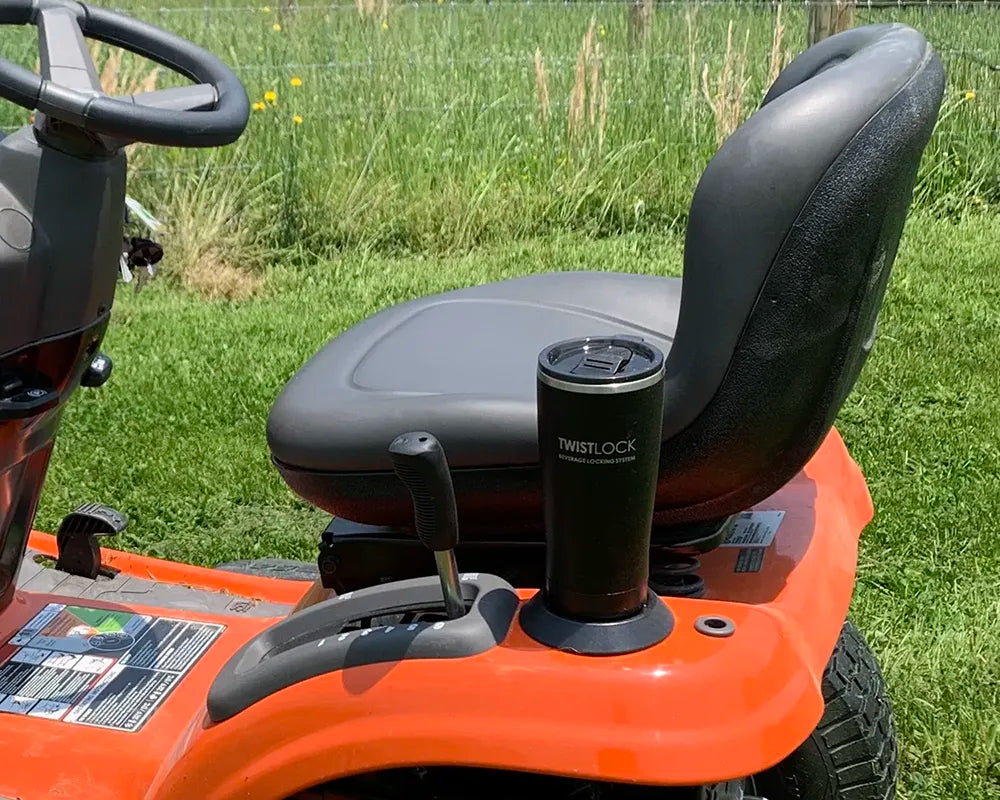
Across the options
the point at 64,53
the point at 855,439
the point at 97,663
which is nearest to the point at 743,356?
the point at 64,53

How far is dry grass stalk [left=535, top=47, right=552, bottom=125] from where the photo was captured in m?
5.27

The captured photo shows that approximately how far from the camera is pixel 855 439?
3.22 meters

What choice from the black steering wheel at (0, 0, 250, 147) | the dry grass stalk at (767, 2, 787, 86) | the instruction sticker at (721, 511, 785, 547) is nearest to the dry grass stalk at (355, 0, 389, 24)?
the dry grass stalk at (767, 2, 787, 86)

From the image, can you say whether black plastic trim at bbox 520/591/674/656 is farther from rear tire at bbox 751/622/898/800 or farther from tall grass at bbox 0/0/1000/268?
tall grass at bbox 0/0/1000/268

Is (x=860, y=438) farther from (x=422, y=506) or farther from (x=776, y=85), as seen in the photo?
(x=422, y=506)

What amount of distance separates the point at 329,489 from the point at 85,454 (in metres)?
2.00

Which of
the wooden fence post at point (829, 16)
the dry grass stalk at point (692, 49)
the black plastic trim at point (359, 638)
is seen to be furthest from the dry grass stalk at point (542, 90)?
the black plastic trim at point (359, 638)

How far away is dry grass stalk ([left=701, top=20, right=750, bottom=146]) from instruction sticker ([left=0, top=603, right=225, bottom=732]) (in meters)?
3.87

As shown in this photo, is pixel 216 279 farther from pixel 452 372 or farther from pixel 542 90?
pixel 452 372

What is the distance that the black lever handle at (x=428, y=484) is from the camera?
45.7 inches

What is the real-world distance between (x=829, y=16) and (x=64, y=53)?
4.38 metres

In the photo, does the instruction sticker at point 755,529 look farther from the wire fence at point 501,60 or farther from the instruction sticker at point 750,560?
the wire fence at point 501,60

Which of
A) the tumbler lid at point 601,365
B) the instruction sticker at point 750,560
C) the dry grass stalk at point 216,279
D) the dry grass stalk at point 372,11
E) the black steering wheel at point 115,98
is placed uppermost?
the black steering wheel at point 115,98

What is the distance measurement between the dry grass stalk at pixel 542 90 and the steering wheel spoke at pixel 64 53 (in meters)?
3.83
